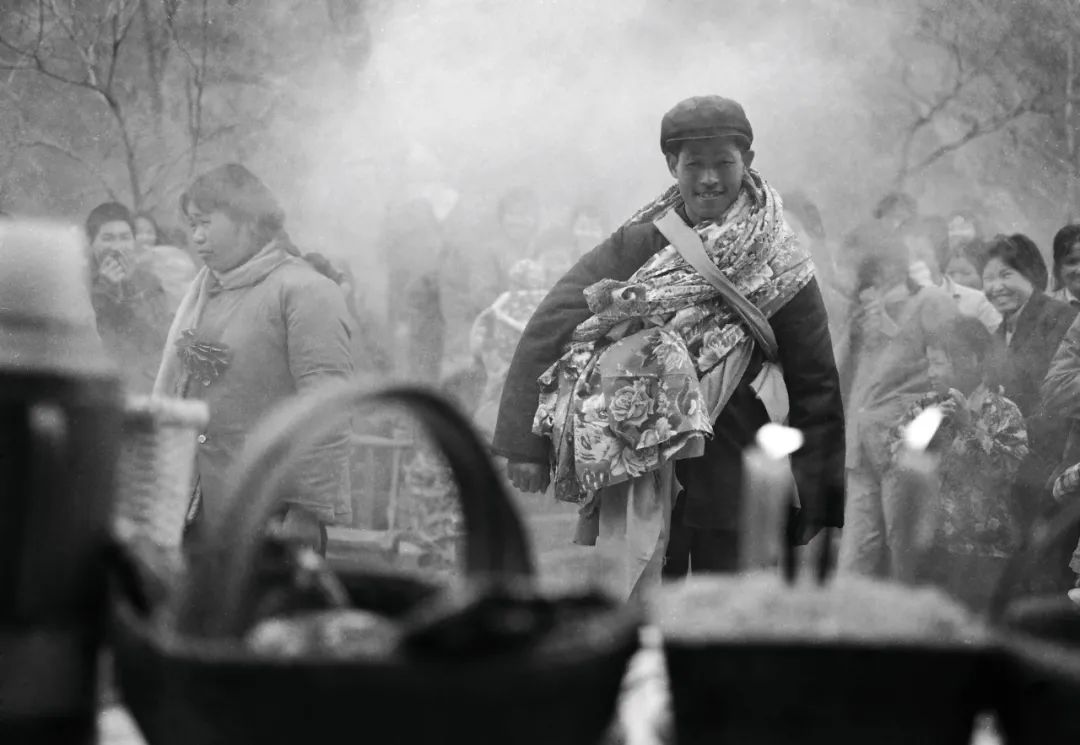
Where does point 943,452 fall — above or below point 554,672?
above

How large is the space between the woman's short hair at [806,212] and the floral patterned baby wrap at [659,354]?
132 inches

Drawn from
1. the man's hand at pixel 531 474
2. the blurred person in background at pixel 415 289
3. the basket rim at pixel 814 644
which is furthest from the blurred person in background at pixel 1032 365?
the basket rim at pixel 814 644

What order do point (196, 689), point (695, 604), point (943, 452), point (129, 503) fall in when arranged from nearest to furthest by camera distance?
point (196, 689) → point (695, 604) → point (129, 503) → point (943, 452)

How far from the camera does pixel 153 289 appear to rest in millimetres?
6766

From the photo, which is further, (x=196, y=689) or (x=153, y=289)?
(x=153, y=289)

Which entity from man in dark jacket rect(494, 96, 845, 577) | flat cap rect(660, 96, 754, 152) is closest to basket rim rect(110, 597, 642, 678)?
man in dark jacket rect(494, 96, 845, 577)

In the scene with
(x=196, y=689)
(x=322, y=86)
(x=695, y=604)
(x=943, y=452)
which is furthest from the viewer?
(x=322, y=86)

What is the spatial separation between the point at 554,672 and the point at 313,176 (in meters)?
6.28

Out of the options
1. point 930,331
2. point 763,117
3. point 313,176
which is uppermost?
point 763,117

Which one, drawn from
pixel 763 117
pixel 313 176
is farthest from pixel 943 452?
pixel 313 176

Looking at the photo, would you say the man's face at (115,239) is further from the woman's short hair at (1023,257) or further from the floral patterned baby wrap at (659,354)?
the woman's short hair at (1023,257)

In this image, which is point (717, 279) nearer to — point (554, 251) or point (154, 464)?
point (154, 464)

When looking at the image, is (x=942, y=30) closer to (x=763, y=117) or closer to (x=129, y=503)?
(x=763, y=117)

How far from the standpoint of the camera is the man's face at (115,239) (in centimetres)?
686
